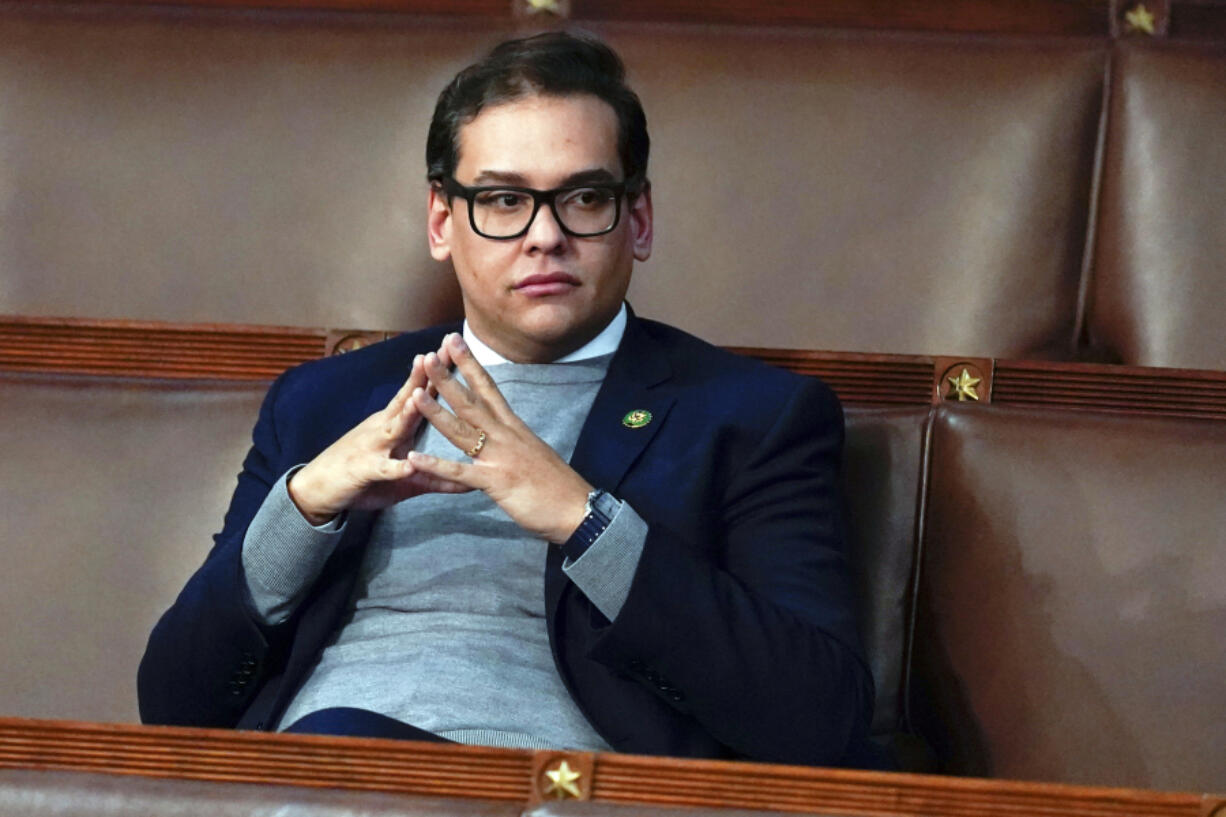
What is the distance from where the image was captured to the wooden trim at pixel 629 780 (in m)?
0.49

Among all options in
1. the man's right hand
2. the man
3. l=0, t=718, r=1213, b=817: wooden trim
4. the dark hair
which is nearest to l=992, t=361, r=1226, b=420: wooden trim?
the man

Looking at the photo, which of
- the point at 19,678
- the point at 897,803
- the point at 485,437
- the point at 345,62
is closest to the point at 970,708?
the point at 485,437

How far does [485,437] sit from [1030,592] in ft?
0.99

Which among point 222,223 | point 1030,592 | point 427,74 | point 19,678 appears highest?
point 427,74

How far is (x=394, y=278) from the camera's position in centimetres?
116

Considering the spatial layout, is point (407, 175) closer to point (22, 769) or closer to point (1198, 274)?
point (1198, 274)

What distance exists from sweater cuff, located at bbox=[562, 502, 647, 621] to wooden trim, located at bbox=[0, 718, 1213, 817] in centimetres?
25

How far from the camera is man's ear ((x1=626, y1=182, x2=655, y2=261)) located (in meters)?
0.93

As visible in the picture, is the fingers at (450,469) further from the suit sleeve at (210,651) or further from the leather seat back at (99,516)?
the leather seat back at (99,516)

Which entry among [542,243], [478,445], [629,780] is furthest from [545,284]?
[629,780]

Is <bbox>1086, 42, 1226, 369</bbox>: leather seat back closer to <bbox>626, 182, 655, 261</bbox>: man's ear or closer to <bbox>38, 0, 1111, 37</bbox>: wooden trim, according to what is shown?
<bbox>38, 0, 1111, 37</bbox>: wooden trim

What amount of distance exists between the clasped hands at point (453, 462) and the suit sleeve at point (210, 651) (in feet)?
0.20

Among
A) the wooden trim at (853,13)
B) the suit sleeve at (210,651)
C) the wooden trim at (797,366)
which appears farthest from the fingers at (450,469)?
the wooden trim at (853,13)

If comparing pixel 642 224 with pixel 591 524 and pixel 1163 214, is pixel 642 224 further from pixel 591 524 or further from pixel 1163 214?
pixel 1163 214
